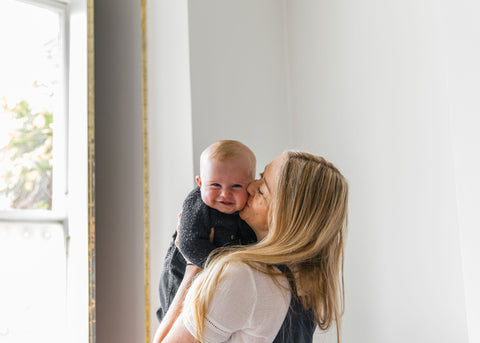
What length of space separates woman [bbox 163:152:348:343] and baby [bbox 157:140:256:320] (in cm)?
8

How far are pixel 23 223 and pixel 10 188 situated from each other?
0.13m

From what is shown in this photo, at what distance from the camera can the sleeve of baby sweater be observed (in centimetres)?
152

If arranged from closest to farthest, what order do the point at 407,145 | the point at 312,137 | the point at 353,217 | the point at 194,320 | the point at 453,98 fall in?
the point at 194,320 → the point at 453,98 → the point at 407,145 → the point at 353,217 → the point at 312,137

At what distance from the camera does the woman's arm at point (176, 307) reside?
144cm

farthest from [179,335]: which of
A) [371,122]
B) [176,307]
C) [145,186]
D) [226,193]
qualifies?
[371,122]

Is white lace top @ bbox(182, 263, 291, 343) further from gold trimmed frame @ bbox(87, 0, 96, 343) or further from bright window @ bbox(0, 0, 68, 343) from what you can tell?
bright window @ bbox(0, 0, 68, 343)

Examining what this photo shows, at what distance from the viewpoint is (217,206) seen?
1.57 metres

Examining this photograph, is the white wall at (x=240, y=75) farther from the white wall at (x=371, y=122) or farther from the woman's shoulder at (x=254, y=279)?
the woman's shoulder at (x=254, y=279)

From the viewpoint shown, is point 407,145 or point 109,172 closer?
point 407,145

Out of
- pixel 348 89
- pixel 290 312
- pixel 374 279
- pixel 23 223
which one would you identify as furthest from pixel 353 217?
pixel 23 223

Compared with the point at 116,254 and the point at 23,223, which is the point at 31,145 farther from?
the point at 116,254

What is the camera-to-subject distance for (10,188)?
6.61 ft

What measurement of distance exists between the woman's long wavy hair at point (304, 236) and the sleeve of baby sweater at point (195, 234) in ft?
0.19

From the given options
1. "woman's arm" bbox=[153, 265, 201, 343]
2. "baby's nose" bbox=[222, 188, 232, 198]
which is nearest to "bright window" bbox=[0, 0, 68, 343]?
"woman's arm" bbox=[153, 265, 201, 343]
